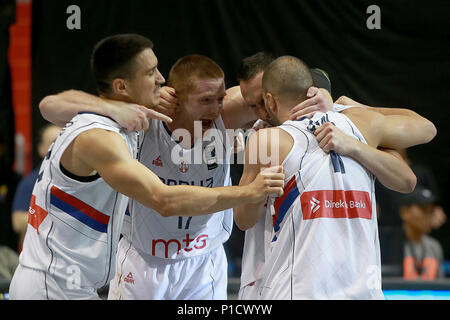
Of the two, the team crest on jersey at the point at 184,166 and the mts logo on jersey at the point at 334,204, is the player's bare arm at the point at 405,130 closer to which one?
the mts logo on jersey at the point at 334,204

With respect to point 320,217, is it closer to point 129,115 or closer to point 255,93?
point 129,115

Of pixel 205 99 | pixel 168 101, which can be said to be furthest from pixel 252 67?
pixel 168 101

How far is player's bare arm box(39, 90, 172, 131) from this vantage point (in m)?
2.98

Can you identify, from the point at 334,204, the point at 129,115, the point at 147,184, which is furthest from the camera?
the point at 129,115

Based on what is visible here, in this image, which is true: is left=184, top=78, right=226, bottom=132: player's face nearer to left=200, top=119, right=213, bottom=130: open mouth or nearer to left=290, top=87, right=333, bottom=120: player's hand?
left=200, top=119, right=213, bottom=130: open mouth

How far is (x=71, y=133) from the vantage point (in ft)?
9.43

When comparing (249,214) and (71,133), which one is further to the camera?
(249,214)

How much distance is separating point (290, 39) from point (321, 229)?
3456 mm

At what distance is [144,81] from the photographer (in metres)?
3.18
